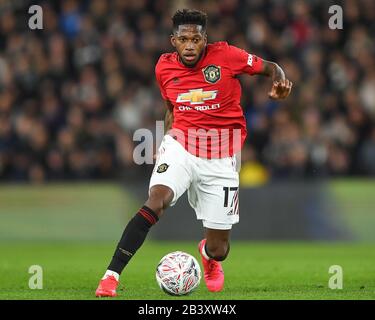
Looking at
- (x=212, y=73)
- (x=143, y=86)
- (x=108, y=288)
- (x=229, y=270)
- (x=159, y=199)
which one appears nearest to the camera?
(x=108, y=288)

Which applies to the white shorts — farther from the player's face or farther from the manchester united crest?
the player's face

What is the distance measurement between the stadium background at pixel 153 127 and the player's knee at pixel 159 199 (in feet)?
20.1

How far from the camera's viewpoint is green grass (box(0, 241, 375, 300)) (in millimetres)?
8383

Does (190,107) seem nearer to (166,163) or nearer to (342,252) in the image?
(166,163)

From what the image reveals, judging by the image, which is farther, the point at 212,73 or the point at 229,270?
the point at 229,270

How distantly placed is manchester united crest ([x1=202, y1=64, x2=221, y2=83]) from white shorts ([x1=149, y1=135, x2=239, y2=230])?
0.62m

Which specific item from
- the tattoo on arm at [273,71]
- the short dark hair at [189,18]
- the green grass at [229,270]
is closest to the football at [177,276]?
the green grass at [229,270]

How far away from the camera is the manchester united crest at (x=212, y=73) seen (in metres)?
8.72

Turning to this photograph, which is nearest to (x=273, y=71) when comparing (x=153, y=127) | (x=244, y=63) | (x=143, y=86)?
(x=244, y=63)

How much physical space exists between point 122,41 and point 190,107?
30.5 feet

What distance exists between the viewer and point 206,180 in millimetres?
8766

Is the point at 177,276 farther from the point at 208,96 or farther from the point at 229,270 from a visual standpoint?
the point at 229,270

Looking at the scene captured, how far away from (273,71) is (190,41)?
0.76 m
